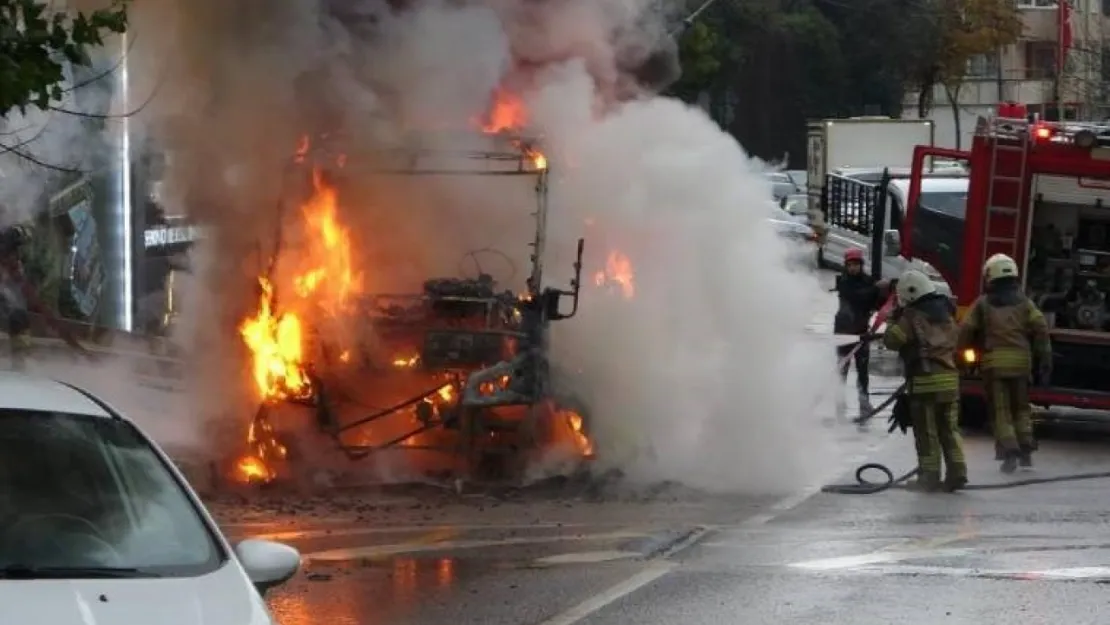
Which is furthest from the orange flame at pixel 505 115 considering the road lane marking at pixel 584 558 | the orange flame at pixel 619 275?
the road lane marking at pixel 584 558

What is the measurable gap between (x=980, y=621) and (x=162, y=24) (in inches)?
286

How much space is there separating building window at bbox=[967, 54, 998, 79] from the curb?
5040cm

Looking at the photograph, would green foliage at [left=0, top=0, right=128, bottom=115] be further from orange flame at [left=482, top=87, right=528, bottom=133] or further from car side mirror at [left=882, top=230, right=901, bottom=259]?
car side mirror at [left=882, top=230, right=901, bottom=259]

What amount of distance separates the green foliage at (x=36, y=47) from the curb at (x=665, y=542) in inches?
164

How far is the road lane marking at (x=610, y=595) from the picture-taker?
8.26 meters

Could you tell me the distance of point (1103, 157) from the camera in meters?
16.0

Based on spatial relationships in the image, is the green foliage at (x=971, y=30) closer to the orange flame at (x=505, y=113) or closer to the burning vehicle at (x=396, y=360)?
the orange flame at (x=505, y=113)

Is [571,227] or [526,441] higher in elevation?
[571,227]

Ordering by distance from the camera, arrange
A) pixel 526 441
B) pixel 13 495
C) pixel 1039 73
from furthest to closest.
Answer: pixel 1039 73
pixel 526 441
pixel 13 495

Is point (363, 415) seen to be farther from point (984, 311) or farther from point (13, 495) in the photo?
point (13, 495)

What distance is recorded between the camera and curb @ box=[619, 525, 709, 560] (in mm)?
10125

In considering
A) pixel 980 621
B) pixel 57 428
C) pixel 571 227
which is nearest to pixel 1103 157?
pixel 571 227

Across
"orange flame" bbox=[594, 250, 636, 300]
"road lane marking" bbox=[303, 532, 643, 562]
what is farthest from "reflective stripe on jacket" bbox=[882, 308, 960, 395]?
"road lane marking" bbox=[303, 532, 643, 562]

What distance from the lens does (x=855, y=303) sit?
1823 centimetres
